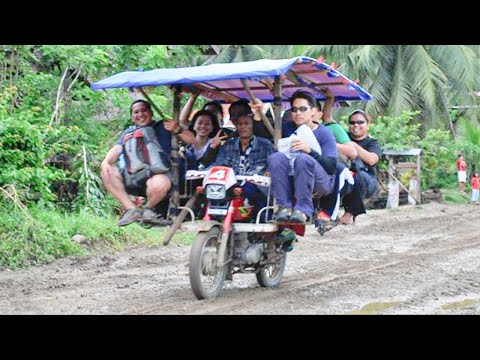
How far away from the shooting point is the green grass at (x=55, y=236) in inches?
430

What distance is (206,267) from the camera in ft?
26.9

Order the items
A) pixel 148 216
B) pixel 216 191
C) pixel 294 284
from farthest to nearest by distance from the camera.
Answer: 1. pixel 294 284
2. pixel 148 216
3. pixel 216 191

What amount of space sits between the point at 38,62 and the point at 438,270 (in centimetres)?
806

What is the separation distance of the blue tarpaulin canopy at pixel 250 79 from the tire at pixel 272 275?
77.9 inches

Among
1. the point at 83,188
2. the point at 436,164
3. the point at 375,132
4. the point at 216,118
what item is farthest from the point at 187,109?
the point at 436,164

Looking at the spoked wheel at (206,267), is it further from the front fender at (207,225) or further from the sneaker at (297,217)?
the sneaker at (297,217)

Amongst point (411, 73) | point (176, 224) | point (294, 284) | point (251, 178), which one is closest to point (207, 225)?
point (176, 224)

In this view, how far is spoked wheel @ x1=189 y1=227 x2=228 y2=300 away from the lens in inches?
311

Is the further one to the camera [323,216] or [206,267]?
[323,216]

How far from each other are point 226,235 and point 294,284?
1.86 m

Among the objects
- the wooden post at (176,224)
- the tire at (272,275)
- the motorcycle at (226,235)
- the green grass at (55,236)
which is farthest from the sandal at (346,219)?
the green grass at (55,236)

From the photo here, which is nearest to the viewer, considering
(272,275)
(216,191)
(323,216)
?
(216,191)

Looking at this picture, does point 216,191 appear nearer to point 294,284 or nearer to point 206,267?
point 206,267

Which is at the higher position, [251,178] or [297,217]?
[251,178]
